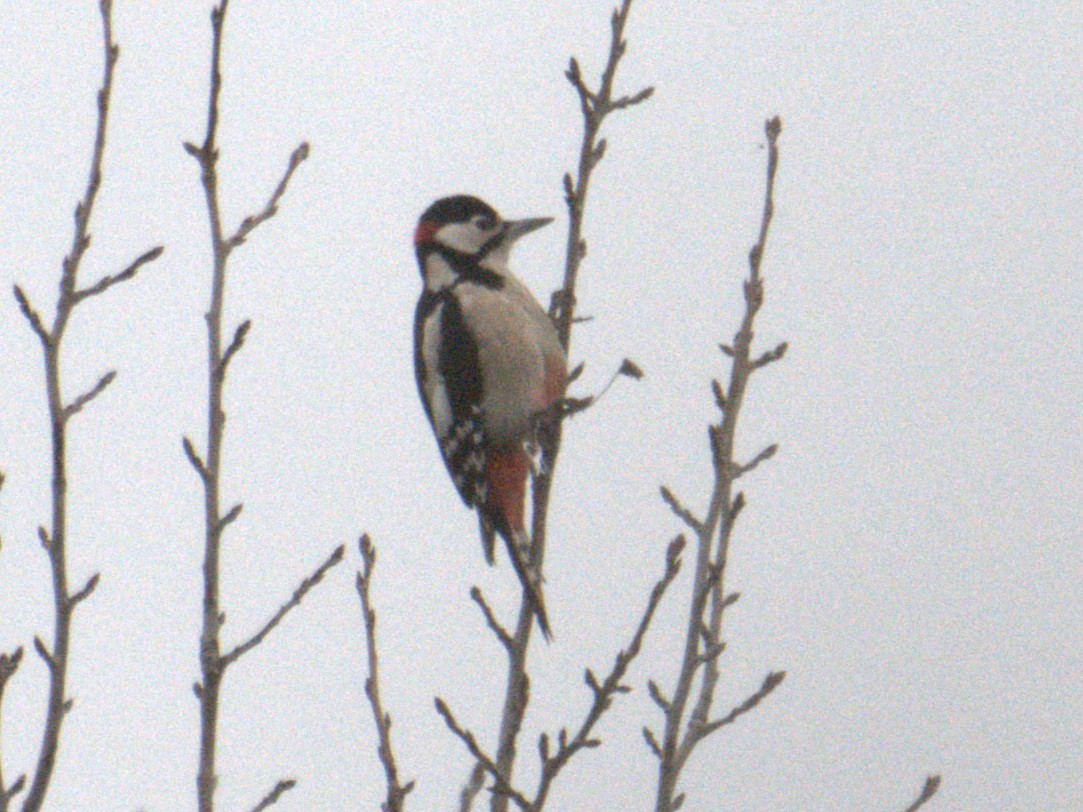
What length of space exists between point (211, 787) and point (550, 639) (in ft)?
6.57

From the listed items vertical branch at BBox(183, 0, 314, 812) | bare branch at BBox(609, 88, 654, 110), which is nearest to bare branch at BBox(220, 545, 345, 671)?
vertical branch at BBox(183, 0, 314, 812)

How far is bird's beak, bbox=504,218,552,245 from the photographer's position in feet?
17.4

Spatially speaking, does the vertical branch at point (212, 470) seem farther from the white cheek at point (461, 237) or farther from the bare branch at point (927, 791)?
the white cheek at point (461, 237)

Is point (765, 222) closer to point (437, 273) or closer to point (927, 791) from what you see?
point (927, 791)

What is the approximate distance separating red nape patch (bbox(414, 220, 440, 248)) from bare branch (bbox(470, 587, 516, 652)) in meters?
2.91

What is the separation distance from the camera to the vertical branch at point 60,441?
2021 mm

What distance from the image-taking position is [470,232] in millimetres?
5457

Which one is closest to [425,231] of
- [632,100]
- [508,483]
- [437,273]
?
[437,273]

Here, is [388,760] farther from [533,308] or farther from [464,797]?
[533,308]

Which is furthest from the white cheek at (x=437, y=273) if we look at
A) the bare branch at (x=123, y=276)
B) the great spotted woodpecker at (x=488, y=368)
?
the bare branch at (x=123, y=276)

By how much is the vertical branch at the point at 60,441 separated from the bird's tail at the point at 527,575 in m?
0.79

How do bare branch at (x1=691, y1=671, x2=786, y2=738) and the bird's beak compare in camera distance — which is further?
the bird's beak

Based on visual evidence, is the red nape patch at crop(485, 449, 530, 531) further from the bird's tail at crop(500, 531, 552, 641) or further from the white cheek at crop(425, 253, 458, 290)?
the white cheek at crop(425, 253, 458, 290)

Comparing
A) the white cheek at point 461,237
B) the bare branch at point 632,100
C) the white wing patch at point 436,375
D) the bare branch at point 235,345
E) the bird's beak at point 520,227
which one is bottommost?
the bare branch at point 235,345
